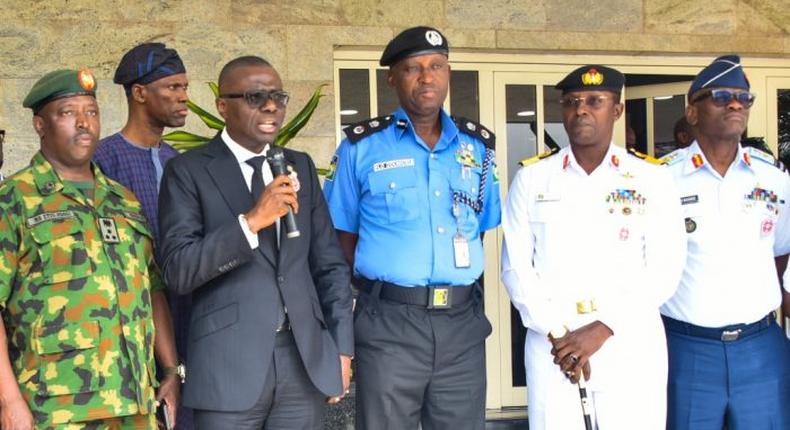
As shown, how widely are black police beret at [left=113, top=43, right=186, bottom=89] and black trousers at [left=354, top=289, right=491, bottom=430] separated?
3.67 ft

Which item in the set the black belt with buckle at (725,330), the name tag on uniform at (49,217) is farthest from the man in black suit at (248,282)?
the black belt with buckle at (725,330)

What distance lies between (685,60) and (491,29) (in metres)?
1.26

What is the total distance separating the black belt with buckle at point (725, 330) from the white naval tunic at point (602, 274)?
0.21m

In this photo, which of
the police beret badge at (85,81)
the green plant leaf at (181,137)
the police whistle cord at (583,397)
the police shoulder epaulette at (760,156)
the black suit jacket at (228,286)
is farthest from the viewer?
the green plant leaf at (181,137)

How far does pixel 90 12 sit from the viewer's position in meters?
4.34

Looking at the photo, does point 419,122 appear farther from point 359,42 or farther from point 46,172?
point 359,42

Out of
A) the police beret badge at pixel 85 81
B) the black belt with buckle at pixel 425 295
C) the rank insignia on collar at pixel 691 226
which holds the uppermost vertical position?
the police beret badge at pixel 85 81

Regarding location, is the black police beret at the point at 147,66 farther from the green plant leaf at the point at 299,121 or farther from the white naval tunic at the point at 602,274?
the white naval tunic at the point at 602,274

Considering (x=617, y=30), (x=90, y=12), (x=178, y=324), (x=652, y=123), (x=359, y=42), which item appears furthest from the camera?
(x=652, y=123)

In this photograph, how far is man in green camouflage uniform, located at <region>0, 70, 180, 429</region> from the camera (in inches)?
93.9

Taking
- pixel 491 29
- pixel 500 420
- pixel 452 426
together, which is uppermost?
pixel 491 29

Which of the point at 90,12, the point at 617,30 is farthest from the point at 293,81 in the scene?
the point at 617,30

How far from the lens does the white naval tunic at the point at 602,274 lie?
10.4 feet

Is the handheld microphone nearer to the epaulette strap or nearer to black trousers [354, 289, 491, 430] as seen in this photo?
black trousers [354, 289, 491, 430]
